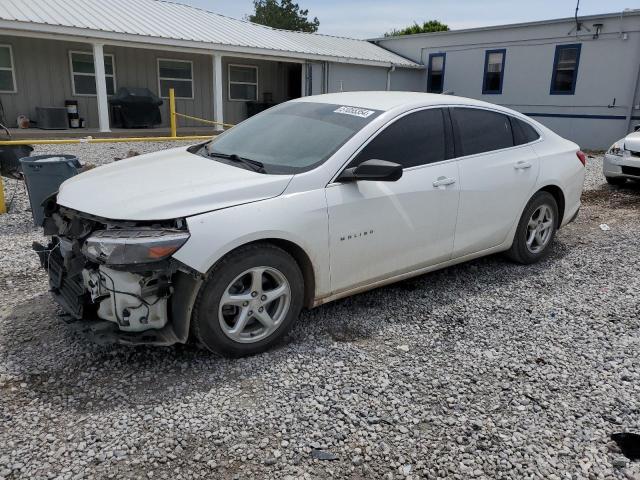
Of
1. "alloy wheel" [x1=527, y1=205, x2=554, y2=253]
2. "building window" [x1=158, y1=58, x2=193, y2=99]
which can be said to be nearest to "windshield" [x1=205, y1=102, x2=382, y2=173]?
"alloy wheel" [x1=527, y1=205, x2=554, y2=253]

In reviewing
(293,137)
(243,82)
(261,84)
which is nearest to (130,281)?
(293,137)

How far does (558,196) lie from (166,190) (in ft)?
13.4

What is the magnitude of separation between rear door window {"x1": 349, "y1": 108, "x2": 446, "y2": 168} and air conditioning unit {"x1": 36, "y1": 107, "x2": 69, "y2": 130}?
13.3 meters

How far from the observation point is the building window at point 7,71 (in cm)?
1466

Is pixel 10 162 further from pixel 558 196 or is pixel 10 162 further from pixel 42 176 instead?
pixel 558 196

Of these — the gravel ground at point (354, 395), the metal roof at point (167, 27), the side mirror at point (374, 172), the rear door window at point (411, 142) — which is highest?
the metal roof at point (167, 27)

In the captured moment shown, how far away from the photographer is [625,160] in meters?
9.30

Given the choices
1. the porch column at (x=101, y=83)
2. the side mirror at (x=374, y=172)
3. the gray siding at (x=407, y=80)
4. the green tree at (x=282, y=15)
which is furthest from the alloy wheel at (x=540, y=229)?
the green tree at (x=282, y=15)

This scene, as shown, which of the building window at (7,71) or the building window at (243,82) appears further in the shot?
the building window at (243,82)

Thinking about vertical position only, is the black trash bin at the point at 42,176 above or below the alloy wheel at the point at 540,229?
above

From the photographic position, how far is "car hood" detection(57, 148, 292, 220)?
122 inches

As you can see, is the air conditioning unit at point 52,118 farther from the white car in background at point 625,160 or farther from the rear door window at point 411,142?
the white car in background at point 625,160

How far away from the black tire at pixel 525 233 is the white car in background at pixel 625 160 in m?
4.84

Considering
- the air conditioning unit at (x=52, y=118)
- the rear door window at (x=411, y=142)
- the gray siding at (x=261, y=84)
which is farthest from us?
the gray siding at (x=261, y=84)
